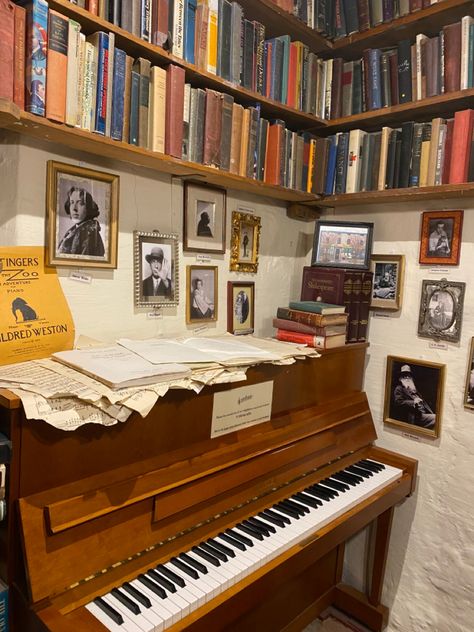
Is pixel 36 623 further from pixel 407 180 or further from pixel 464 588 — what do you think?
pixel 407 180

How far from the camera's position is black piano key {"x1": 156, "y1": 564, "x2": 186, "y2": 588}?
116cm

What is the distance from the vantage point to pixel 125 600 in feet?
3.55

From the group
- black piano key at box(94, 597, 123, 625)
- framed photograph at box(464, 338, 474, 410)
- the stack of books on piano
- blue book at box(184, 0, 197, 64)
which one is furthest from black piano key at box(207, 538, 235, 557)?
blue book at box(184, 0, 197, 64)

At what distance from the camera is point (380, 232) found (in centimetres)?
215

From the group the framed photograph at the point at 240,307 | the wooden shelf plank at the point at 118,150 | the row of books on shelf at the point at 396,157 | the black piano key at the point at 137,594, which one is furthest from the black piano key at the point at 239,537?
the row of books on shelf at the point at 396,157

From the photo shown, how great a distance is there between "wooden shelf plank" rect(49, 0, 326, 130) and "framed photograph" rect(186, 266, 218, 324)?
67 cm

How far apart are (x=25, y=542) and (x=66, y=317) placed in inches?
26.9

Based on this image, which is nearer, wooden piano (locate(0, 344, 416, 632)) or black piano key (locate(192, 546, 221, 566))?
wooden piano (locate(0, 344, 416, 632))

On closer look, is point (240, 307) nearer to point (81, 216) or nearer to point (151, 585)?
point (81, 216)

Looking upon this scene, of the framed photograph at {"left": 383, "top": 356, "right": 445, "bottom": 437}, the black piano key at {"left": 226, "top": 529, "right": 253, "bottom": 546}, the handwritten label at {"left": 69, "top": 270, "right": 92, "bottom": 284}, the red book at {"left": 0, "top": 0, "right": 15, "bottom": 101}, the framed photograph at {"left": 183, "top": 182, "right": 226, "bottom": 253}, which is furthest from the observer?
the framed photograph at {"left": 383, "top": 356, "right": 445, "bottom": 437}

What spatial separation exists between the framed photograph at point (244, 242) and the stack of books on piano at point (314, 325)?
0.87 feet

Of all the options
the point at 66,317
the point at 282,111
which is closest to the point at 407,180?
the point at 282,111

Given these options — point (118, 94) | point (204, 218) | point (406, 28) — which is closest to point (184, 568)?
point (204, 218)

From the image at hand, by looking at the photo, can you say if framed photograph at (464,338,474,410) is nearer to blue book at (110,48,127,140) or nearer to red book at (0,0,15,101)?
blue book at (110,48,127,140)
